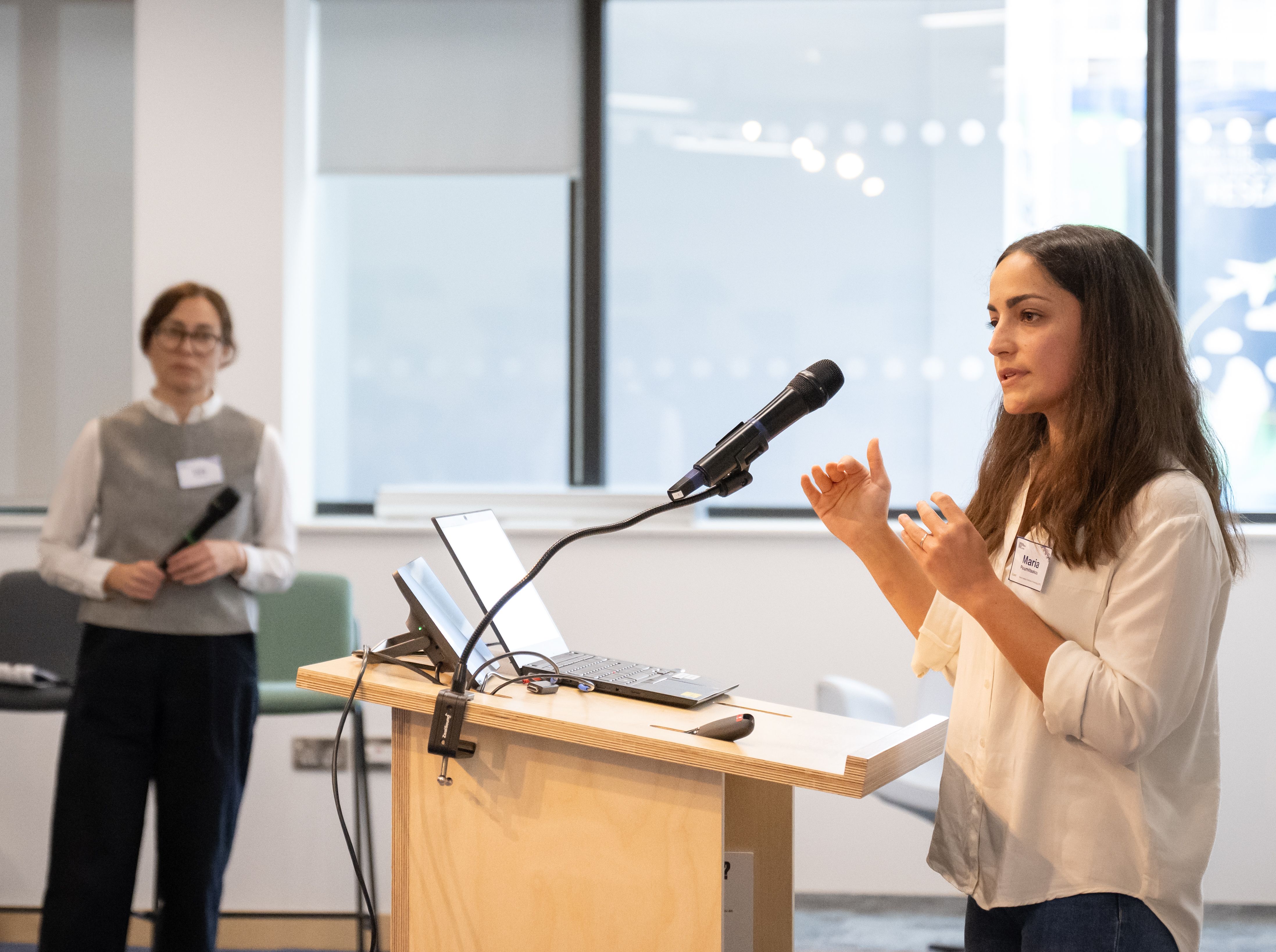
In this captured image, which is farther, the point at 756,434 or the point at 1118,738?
the point at 756,434

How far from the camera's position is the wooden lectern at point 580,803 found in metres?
1.17

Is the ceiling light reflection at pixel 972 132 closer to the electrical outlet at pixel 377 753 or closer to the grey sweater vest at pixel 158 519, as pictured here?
the grey sweater vest at pixel 158 519

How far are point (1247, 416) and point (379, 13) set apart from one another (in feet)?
9.82

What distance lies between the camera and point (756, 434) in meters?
1.19

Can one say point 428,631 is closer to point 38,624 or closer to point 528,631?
point 528,631

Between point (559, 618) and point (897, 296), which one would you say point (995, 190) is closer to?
point (897, 296)

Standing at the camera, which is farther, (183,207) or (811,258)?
(811,258)

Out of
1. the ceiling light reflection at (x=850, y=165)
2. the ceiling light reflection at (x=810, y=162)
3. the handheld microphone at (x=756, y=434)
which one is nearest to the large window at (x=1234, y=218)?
the ceiling light reflection at (x=850, y=165)

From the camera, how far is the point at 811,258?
11.0 ft

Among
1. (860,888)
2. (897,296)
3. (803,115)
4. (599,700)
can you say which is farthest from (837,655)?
(599,700)

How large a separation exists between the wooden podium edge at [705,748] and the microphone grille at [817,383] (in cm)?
40

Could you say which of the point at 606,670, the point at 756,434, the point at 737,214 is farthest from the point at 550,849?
the point at 737,214

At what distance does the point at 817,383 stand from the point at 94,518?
1.87 m

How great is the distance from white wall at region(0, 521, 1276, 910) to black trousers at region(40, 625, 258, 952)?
2.91 ft
